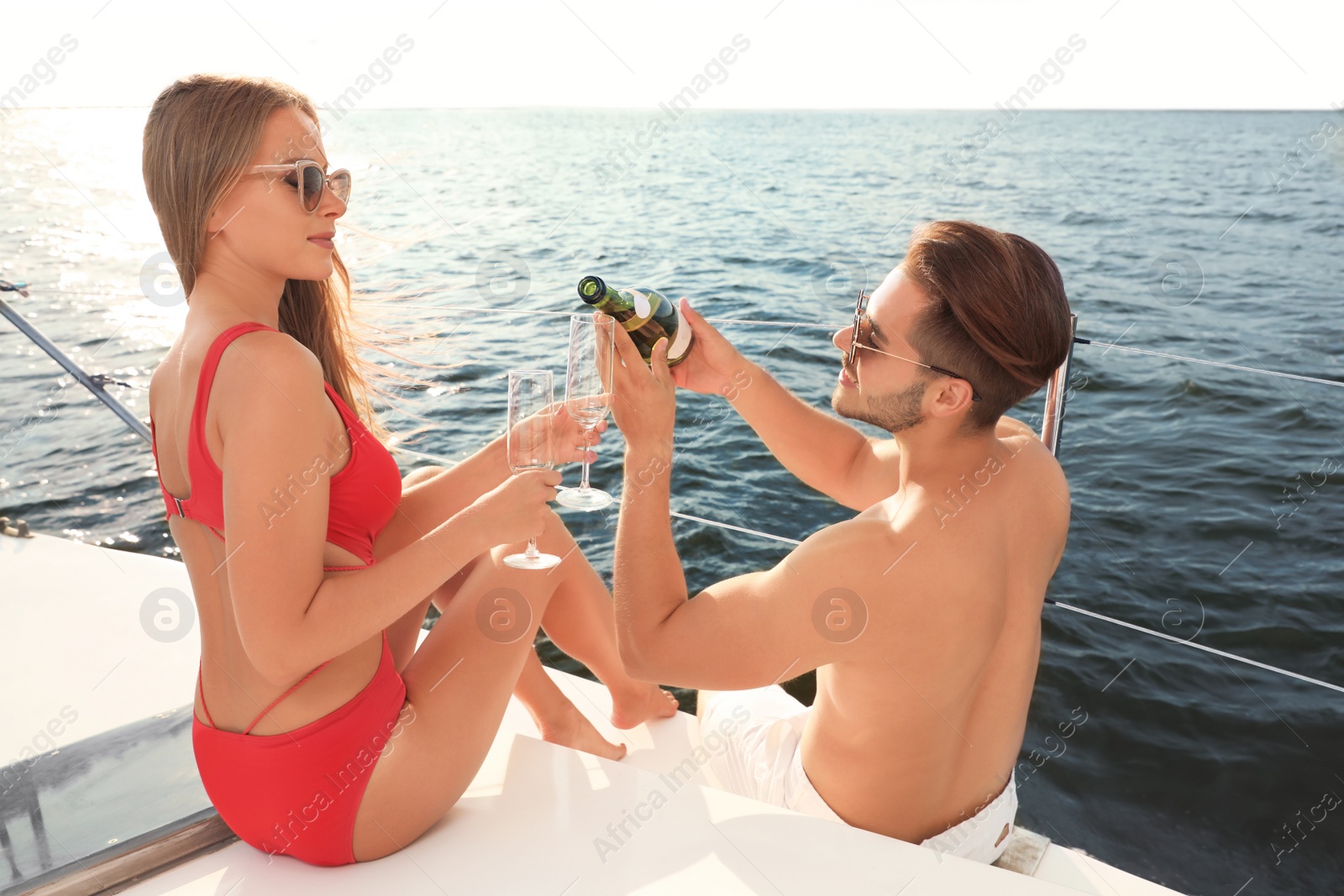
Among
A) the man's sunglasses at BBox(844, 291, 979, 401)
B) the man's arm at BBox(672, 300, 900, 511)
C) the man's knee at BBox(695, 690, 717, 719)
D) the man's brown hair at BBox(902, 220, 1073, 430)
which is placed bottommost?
the man's knee at BBox(695, 690, 717, 719)

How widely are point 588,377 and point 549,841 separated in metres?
0.84

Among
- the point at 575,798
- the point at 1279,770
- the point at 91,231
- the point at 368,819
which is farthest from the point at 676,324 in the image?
the point at 91,231

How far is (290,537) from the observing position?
141cm

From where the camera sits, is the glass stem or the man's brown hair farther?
the glass stem

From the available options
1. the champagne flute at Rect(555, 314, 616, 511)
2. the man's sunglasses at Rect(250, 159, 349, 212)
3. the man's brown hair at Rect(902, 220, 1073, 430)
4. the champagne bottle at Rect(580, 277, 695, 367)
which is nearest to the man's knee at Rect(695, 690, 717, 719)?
the champagne flute at Rect(555, 314, 616, 511)

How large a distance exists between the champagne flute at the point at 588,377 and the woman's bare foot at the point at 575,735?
71 cm

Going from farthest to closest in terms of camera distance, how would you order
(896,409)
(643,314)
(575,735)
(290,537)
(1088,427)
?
(1088,427), (575,735), (643,314), (896,409), (290,537)

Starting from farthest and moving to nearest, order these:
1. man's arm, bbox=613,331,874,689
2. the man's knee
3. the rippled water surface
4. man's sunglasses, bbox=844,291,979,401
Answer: the rippled water surface
the man's knee
man's sunglasses, bbox=844,291,979,401
man's arm, bbox=613,331,874,689

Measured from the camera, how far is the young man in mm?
1540

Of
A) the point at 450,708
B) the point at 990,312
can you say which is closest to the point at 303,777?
the point at 450,708

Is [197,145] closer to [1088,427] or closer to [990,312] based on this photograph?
[990,312]

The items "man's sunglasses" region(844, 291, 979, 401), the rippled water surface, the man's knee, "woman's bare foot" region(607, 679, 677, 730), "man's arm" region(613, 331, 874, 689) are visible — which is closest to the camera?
"man's arm" region(613, 331, 874, 689)

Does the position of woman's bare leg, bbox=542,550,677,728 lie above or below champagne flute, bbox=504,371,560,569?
below

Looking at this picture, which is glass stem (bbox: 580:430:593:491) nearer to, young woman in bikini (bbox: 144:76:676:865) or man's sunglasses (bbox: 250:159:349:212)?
young woman in bikini (bbox: 144:76:676:865)
